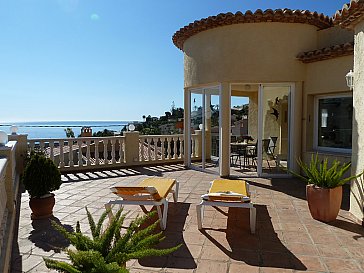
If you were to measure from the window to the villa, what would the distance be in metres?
0.03

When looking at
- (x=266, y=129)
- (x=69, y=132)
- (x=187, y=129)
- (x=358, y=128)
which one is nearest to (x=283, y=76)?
(x=266, y=129)

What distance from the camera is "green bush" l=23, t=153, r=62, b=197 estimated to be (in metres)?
4.88

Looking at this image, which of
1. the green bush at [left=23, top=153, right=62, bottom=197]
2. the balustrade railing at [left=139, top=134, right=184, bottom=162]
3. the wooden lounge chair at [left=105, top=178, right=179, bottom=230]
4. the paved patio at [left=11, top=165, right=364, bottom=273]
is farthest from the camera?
the balustrade railing at [left=139, top=134, right=184, bottom=162]

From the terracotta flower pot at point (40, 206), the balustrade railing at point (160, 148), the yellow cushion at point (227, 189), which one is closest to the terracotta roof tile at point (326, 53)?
the yellow cushion at point (227, 189)

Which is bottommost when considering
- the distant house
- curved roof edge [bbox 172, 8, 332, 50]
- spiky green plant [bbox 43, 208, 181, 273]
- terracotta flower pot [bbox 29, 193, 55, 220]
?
terracotta flower pot [bbox 29, 193, 55, 220]

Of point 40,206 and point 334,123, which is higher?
point 334,123

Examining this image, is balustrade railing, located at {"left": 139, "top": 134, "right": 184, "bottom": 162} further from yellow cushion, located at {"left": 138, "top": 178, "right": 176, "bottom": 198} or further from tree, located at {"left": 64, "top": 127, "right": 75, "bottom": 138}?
yellow cushion, located at {"left": 138, "top": 178, "right": 176, "bottom": 198}

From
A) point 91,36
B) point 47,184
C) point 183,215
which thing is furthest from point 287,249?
point 91,36

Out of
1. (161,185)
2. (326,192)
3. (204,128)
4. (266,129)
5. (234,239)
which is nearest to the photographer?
(234,239)

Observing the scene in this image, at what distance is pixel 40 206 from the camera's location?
4969 mm

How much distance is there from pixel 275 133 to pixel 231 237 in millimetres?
5235

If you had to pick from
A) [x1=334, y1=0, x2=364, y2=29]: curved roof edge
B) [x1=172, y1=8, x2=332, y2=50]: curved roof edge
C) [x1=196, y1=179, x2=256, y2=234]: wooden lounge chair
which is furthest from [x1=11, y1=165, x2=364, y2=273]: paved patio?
[x1=172, y1=8, x2=332, y2=50]: curved roof edge

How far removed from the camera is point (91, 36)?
33.6 ft

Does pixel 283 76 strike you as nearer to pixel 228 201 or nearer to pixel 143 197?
pixel 228 201
